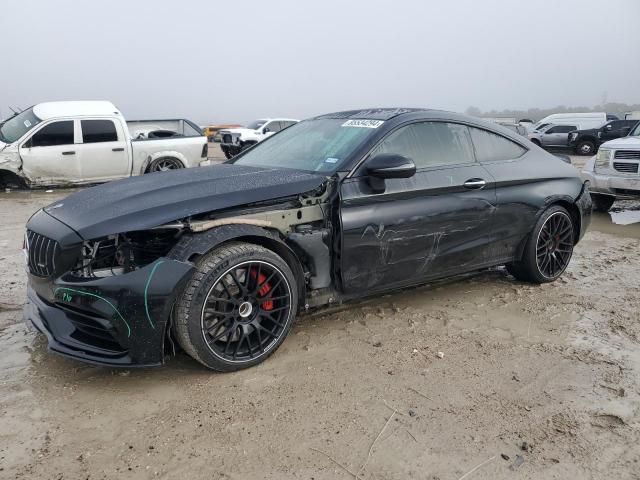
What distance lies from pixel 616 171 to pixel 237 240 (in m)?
7.21

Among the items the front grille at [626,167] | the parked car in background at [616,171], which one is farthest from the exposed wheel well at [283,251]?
the front grille at [626,167]

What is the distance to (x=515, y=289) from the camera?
4.67 meters

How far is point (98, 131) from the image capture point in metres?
10.6

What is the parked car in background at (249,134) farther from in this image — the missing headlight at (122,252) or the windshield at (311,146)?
the missing headlight at (122,252)

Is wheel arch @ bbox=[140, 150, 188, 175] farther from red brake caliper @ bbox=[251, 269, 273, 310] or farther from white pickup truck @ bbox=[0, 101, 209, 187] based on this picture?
red brake caliper @ bbox=[251, 269, 273, 310]

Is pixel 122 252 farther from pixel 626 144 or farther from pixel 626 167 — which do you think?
pixel 626 144

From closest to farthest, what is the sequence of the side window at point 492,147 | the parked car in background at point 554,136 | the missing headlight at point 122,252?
the missing headlight at point 122,252 → the side window at point 492,147 → the parked car in background at point 554,136

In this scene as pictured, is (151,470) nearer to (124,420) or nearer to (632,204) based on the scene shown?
(124,420)

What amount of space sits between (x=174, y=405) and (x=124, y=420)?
0.84 ft

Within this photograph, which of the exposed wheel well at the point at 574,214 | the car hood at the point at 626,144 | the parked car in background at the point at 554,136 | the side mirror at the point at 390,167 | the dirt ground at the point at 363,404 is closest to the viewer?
the dirt ground at the point at 363,404

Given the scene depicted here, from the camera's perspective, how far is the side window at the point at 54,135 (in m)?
10.2

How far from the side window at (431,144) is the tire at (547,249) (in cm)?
101

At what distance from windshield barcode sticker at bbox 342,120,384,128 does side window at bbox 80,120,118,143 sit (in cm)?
807

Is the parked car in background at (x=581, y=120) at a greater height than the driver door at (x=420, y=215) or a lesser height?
greater
